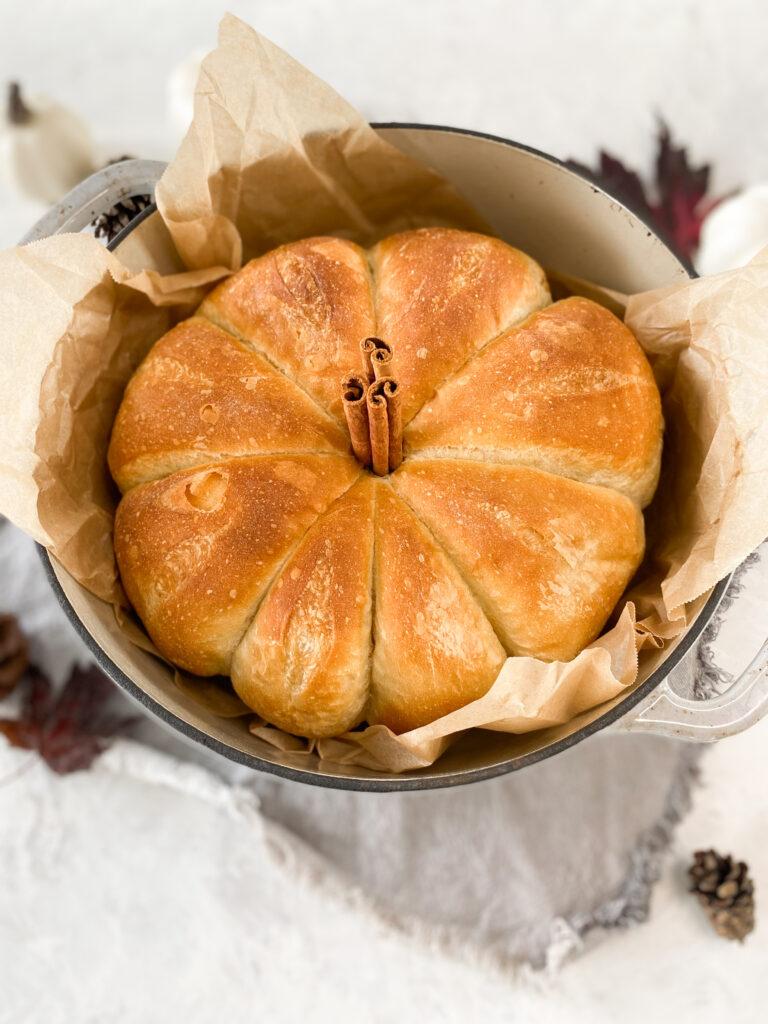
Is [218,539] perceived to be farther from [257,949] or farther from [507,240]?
[257,949]

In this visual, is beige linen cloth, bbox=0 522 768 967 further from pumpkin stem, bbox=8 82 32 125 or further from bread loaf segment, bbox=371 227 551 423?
pumpkin stem, bbox=8 82 32 125

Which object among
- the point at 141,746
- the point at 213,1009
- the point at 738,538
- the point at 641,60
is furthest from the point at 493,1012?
the point at 641,60

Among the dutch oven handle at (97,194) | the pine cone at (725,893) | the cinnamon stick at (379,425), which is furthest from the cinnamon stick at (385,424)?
the pine cone at (725,893)

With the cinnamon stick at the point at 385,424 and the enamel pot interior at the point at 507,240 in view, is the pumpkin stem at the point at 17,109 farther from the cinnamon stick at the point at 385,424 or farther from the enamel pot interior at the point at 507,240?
the cinnamon stick at the point at 385,424

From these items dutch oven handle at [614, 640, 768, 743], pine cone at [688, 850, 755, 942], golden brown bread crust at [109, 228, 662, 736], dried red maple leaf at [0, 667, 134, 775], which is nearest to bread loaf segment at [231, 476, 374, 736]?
golden brown bread crust at [109, 228, 662, 736]

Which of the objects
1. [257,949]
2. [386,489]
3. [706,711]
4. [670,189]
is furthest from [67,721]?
[670,189]

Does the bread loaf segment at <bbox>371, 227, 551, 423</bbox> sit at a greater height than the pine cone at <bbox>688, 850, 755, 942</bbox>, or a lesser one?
greater
